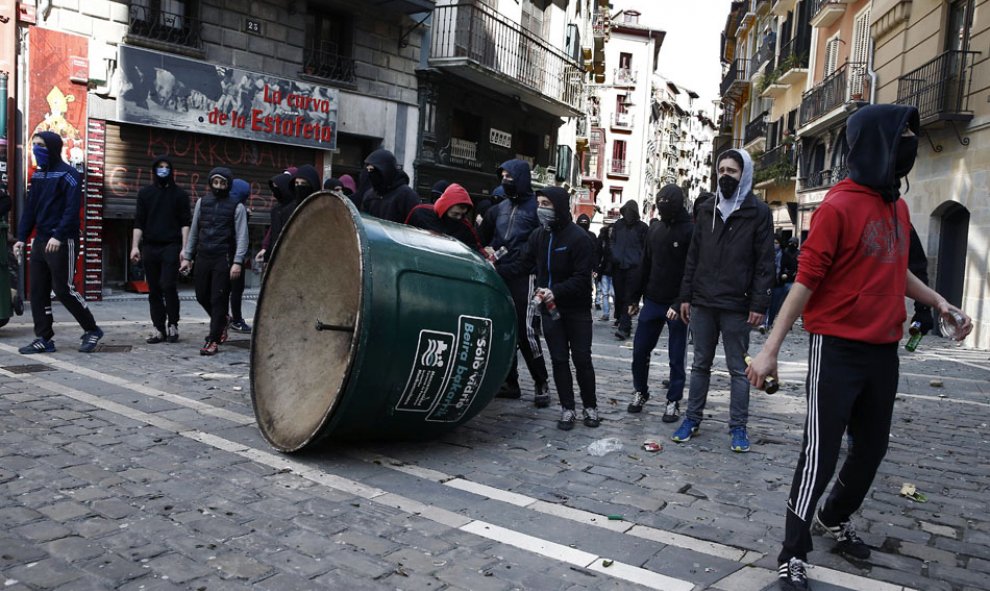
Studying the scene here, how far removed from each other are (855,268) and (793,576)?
1232mm

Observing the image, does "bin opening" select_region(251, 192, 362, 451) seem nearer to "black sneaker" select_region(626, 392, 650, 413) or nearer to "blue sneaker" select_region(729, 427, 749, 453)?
"black sneaker" select_region(626, 392, 650, 413)

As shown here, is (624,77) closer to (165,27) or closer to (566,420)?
(165,27)

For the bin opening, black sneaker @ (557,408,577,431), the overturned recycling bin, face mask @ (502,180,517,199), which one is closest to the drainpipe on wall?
face mask @ (502,180,517,199)

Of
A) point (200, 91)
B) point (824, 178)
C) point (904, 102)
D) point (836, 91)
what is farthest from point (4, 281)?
point (824, 178)

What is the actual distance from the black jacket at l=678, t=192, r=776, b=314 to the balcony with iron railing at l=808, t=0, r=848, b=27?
20.7 m

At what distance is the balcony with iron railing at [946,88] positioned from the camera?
14906mm

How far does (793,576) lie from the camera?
3.22 metres

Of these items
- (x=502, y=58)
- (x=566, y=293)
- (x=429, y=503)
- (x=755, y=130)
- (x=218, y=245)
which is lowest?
(x=429, y=503)

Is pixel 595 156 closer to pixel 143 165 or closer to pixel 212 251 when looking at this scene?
pixel 143 165

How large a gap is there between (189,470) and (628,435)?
286cm

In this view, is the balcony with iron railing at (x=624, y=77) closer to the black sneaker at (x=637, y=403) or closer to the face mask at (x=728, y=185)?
the black sneaker at (x=637, y=403)

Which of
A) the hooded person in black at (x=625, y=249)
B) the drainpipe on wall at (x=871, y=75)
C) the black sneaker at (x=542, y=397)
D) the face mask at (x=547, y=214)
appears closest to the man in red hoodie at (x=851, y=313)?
the face mask at (x=547, y=214)

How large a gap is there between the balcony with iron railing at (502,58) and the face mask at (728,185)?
13.4m

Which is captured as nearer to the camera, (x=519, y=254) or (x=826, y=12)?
(x=519, y=254)
